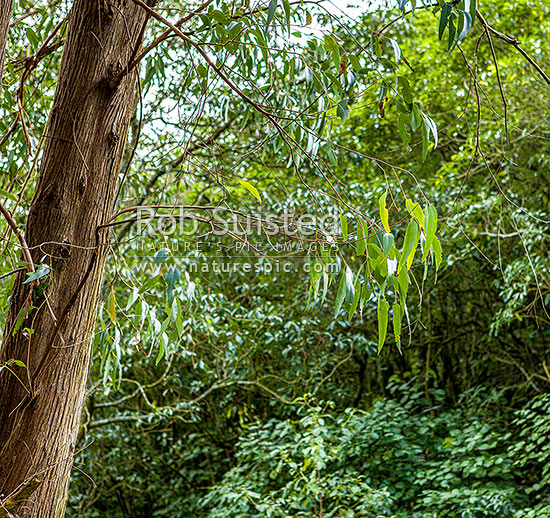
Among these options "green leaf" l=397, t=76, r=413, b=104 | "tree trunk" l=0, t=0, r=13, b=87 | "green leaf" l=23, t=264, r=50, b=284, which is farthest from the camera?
"green leaf" l=397, t=76, r=413, b=104

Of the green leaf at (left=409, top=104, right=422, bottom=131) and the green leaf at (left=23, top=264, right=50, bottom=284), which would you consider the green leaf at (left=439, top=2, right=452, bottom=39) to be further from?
the green leaf at (left=23, top=264, right=50, bottom=284)

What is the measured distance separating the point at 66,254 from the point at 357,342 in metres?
3.23

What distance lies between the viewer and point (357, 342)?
4.24m

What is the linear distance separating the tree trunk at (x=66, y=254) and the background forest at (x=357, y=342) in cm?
178

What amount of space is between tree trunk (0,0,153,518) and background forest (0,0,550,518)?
1780mm

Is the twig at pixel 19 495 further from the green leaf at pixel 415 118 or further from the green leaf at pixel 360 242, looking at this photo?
the green leaf at pixel 415 118

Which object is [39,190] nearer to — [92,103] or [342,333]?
[92,103]

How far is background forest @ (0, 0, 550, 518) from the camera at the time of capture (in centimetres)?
345

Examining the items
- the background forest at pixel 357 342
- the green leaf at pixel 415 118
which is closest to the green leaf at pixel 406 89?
the green leaf at pixel 415 118

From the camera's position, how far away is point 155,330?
1.51 m

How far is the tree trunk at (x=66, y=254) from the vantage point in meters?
1.15

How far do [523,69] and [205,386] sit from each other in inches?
117

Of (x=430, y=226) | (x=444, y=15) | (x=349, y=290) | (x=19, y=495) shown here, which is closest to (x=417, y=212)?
(x=430, y=226)

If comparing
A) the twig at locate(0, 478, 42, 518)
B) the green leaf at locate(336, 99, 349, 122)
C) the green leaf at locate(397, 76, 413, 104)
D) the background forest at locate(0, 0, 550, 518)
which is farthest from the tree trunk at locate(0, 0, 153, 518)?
the background forest at locate(0, 0, 550, 518)
